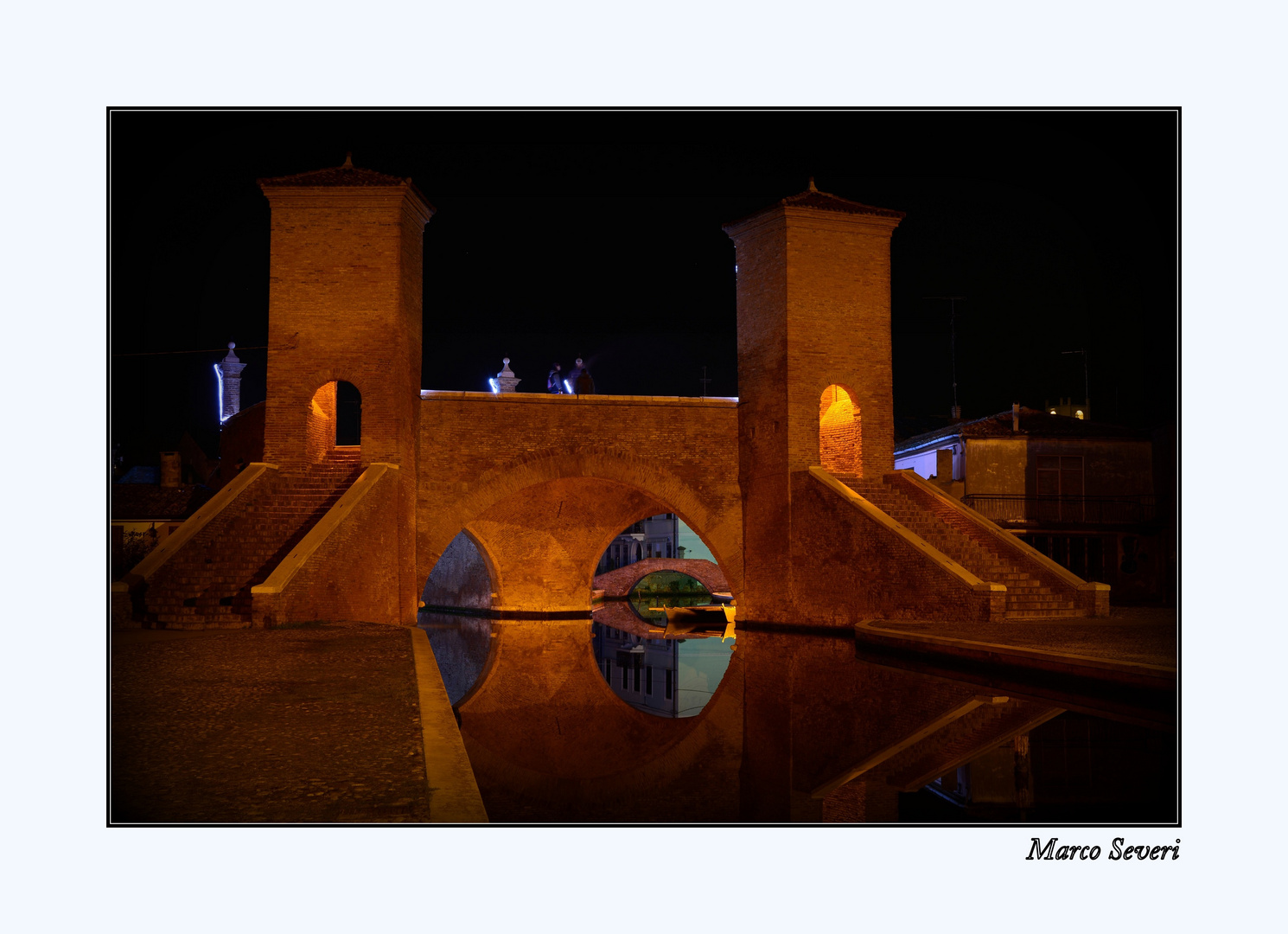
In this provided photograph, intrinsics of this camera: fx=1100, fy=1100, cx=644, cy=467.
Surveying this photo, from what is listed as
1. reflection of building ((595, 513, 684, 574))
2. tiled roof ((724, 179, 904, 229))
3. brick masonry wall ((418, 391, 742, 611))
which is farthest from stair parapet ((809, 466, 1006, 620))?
reflection of building ((595, 513, 684, 574))

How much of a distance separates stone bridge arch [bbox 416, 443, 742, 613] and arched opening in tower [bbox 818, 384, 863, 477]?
1816mm

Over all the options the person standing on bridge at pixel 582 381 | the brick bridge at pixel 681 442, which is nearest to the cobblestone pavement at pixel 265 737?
the brick bridge at pixel 681 442

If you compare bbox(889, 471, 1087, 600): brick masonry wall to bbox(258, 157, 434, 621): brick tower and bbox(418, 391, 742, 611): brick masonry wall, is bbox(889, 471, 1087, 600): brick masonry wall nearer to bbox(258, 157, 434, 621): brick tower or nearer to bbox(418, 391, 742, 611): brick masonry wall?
bbox(418, 391, 742, 611): brick masonry wall

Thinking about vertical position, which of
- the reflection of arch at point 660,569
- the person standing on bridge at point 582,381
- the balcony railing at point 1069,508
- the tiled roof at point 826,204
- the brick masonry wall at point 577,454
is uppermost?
the tiled roof at point 826,204

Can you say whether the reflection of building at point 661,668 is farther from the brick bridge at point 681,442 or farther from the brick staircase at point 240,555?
the brick staircase at point 240,555

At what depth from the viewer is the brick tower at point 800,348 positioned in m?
16.4

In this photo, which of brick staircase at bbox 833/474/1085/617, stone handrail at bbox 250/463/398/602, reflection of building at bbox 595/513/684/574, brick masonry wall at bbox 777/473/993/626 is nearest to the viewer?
stone handrail at bbox 250/463/398/602

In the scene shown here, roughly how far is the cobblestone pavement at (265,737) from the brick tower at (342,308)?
21.2 feet

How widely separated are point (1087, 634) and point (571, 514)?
1086 cm

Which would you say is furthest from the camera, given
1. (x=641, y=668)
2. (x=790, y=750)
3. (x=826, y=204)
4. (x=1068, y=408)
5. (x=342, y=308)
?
(x=1068, y=408)

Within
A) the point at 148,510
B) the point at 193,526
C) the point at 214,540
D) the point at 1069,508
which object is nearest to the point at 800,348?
the point at 1069,508

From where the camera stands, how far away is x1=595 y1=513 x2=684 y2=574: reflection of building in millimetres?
39531

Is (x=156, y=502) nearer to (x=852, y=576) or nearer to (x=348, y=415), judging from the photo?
(x=348, y=415)

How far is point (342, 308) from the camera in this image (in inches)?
603
